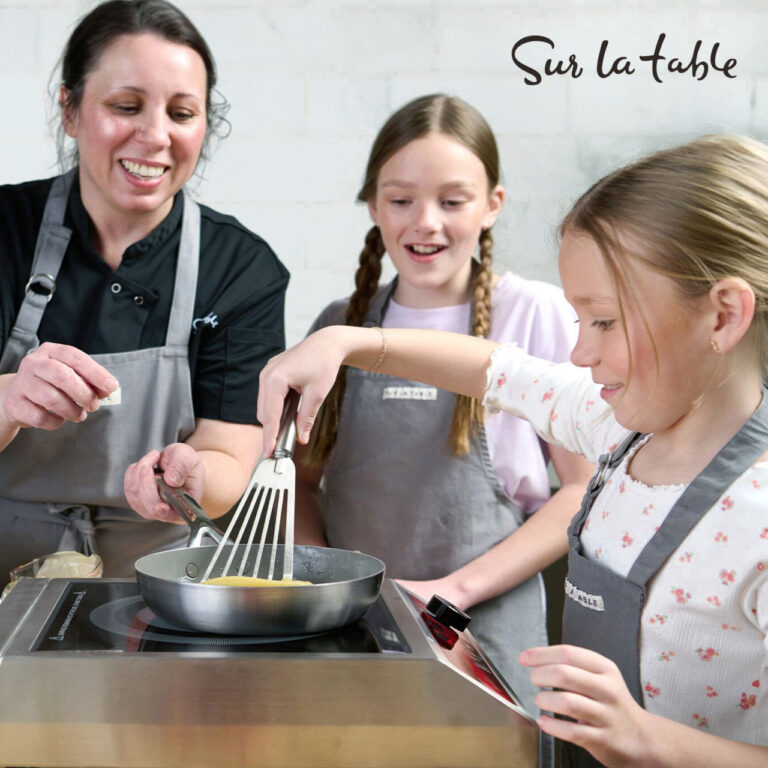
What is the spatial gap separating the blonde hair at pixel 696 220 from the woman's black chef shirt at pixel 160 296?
74 cm

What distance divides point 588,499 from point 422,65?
1.62m

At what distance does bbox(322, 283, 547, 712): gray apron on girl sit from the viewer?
1625mm

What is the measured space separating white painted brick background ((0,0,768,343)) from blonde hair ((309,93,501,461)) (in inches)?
25.7

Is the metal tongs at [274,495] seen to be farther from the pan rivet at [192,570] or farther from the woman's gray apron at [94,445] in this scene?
the woman's gray apron at [94,445]

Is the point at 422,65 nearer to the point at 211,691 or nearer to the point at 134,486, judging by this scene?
the point at 134,486

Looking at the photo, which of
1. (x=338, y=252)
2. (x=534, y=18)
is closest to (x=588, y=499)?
(x=338, y=252)

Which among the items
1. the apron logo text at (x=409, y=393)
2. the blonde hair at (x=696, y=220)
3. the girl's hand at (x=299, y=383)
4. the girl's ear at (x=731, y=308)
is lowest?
the apron logo text at (x=409, y=393)

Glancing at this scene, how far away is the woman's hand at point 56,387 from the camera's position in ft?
3.68

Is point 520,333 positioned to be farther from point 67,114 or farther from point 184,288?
point 67,114

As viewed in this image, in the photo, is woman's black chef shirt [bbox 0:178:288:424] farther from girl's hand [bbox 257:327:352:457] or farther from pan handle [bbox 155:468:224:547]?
girl's hand [bbox 257:327:352:457]

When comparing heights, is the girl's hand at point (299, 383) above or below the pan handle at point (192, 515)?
above

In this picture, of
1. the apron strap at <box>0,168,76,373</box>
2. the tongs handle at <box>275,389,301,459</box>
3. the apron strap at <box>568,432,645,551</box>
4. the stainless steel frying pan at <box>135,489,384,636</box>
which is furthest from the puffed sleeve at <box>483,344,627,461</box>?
the apron strap at <box>0,168,76,373</box>

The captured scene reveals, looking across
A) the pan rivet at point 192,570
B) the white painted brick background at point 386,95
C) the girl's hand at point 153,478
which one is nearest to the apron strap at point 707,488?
the pan rivet at point 192,570

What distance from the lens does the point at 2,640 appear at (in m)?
0.75
